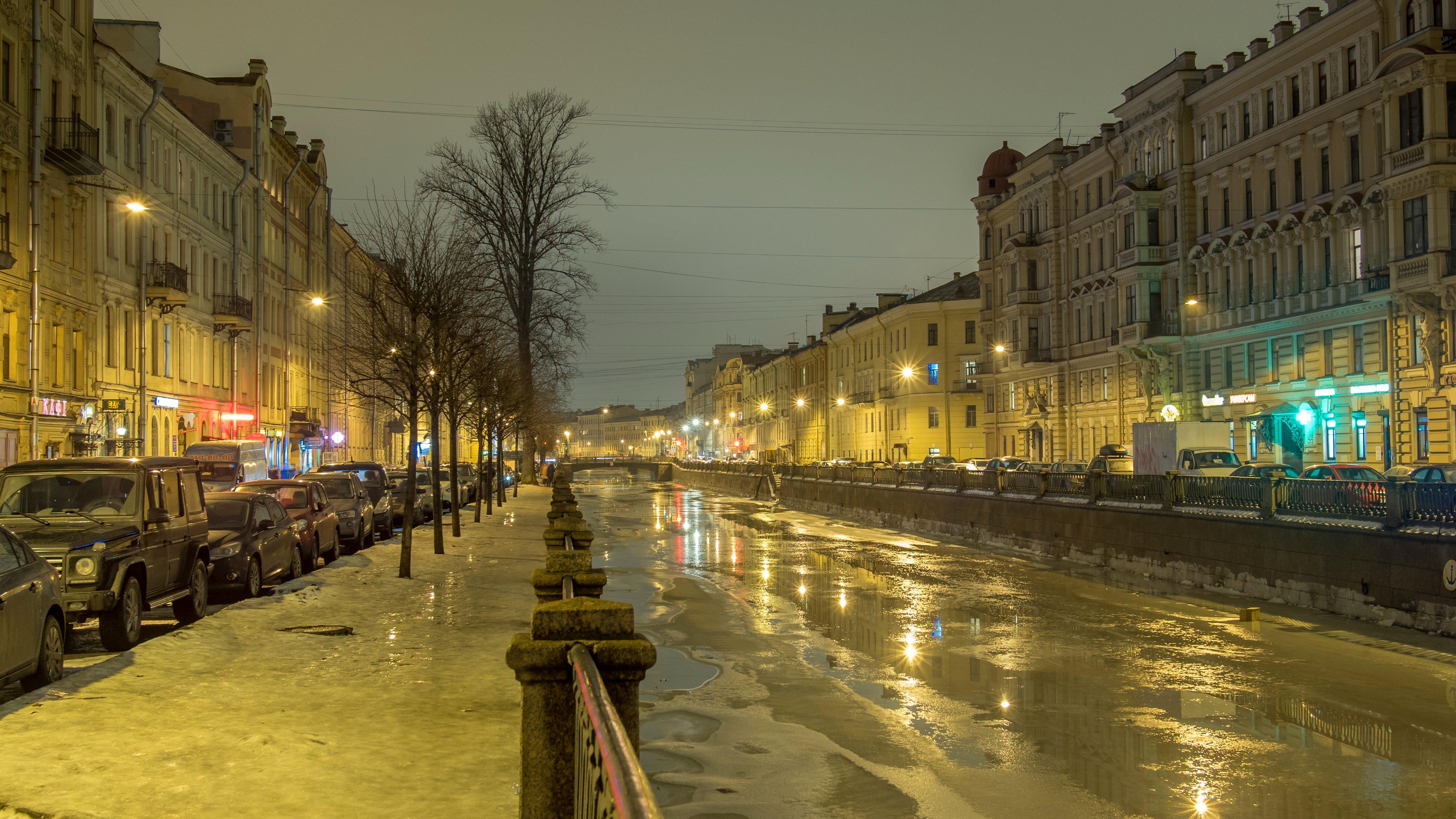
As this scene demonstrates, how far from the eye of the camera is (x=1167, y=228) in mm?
53594

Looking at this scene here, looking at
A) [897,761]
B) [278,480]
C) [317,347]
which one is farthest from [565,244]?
[897,761]

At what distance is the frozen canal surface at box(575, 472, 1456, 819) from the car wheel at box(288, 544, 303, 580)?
5.04 m

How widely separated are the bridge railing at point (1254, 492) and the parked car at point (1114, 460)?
458 cm

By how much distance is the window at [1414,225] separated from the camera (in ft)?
117

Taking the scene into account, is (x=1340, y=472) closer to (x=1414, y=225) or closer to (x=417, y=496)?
(x=1414, y=225)

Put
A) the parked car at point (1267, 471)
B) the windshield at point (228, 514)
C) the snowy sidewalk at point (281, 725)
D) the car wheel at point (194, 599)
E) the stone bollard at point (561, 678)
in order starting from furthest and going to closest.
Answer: the parked car at point (1267, 471) < the windshield at point (228, 514) < the car wheel at point (194, 599) < the snowy sidewalk at point (281, 725) < the stone bollard at point (561, 678)

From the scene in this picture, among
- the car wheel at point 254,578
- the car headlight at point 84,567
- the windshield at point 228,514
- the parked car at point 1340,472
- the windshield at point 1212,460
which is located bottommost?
the car wheel at point 254,578

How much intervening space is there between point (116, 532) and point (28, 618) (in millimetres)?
3018

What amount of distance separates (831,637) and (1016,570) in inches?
424

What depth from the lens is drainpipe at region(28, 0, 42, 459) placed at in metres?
31.1

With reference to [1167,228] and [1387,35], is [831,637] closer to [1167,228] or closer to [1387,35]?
[1387,35]

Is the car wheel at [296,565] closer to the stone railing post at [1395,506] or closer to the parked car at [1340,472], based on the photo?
the stone railing post at [1395,506]

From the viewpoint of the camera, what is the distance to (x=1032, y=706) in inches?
420

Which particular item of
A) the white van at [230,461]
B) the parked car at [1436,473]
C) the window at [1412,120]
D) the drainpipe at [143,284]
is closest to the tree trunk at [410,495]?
the white van at [230,461]
